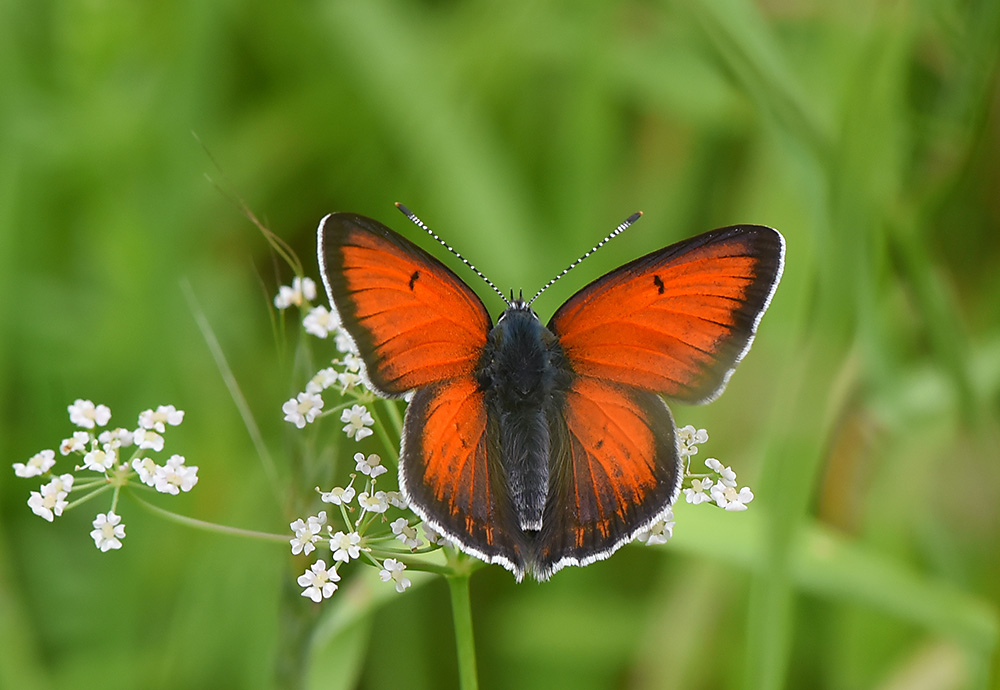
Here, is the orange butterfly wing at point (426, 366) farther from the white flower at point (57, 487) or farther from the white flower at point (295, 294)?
the white flower at point (57, 487)

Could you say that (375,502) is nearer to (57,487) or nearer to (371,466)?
(371,466)

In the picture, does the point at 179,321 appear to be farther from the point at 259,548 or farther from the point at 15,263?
the point at 259,548

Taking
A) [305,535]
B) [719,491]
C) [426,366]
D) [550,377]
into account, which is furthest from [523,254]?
[305,535]

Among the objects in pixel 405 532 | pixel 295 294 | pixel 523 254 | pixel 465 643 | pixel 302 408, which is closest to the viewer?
pixel 465 643

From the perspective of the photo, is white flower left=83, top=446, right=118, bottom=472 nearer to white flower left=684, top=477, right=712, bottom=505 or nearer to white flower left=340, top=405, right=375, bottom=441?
white flower left=340, top=405, right=375, bottom=441

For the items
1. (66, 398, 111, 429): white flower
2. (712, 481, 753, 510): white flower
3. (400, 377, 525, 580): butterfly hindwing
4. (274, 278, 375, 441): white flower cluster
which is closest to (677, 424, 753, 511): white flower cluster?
(712, 481, 753, 510): white flower

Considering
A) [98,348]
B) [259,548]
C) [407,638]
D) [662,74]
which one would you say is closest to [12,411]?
[98,348]
